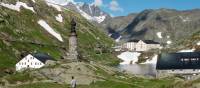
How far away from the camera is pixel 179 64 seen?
17125 centimetres

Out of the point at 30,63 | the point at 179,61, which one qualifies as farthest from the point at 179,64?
the point at 30,63

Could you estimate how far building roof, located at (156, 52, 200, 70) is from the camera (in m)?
169

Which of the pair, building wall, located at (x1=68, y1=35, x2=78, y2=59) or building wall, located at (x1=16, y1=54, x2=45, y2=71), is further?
building wall, located at (x1=16, y1=54, x2=45, y2=71)

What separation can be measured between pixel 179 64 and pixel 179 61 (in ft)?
8.62

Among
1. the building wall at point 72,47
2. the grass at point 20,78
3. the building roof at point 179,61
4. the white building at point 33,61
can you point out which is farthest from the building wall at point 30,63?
the grass at point 20,78

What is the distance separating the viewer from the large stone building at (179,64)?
548 ft

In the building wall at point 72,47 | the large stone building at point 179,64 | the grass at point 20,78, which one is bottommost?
the grass at point 20,78

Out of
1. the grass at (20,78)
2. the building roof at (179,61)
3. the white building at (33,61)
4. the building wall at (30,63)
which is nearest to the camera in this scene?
the grass at (20,78)

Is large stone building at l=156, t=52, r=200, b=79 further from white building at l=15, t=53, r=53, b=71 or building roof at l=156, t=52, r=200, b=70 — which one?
white building at l=15, t=53, r=53, b=71

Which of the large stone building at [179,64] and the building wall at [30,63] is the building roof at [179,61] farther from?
the building wall at [30,63]

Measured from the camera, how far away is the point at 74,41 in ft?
466

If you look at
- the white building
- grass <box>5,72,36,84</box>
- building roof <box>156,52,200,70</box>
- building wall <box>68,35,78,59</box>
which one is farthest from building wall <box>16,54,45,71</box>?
grass <box>5,72,36,84</box>

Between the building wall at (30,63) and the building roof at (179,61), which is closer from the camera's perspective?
the building roof at (179,61)

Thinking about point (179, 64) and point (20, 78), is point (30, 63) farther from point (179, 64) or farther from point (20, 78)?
point (20, 78)
